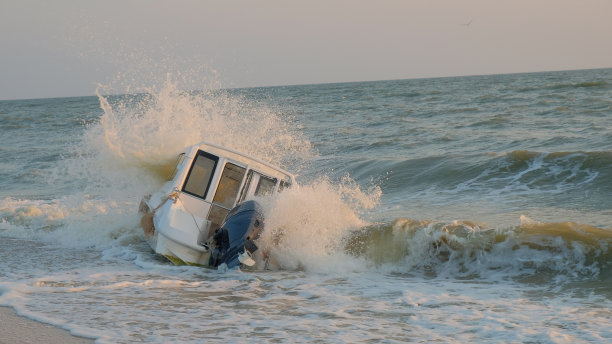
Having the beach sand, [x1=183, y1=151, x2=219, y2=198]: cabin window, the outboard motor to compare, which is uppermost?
[x1=183, y1=151, x2=219, y2=198]: cabin window

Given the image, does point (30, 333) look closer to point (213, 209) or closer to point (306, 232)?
point (213, 209)

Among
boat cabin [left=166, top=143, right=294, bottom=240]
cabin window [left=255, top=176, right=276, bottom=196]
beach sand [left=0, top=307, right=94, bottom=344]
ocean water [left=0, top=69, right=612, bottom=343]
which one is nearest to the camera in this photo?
beach sand [left=0, top=307, right=94, bottom=344]

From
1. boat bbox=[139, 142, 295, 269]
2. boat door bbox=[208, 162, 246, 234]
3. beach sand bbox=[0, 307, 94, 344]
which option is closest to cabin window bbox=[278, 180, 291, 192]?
boat bbox=[139, 142, 295, 269]

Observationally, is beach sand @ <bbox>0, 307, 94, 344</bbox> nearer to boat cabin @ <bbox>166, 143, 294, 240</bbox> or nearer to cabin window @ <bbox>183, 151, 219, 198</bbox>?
boat cabin @ <bbox>166, 143, 294, 240</bbox>

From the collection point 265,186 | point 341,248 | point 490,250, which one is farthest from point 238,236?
point 490,250

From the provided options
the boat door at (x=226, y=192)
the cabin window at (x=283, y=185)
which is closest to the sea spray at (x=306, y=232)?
the cabin window at (x=283, y=185)

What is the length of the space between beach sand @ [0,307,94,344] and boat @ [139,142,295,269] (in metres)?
3.04

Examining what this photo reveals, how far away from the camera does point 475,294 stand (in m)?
7.88

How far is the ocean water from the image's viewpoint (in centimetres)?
655

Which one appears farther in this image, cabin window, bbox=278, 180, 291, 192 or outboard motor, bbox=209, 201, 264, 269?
cabin window, bbox=278, 180, 291, 192

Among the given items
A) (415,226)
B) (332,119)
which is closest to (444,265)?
(415,226)

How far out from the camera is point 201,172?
10.3 metres

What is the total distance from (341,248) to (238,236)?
1.96 metres

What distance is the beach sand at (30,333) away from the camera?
230 inches
